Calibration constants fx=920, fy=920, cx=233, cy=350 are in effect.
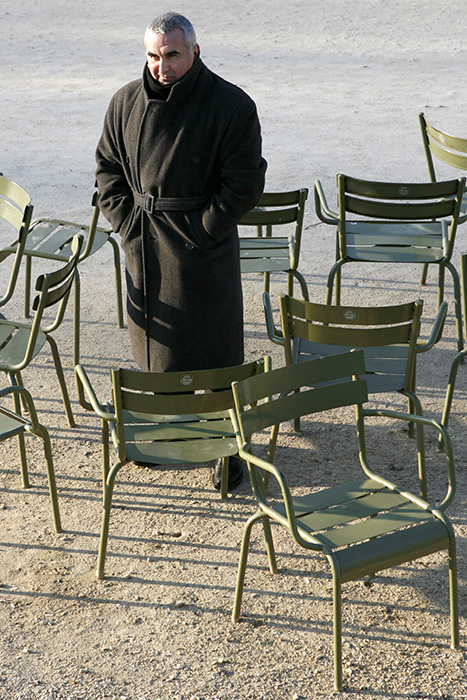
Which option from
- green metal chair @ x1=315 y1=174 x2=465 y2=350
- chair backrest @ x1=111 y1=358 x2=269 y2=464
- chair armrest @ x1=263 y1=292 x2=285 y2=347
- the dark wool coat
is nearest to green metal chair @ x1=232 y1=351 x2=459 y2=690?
chair backrest @ x1=111 y1=358 x2=269 y2=464

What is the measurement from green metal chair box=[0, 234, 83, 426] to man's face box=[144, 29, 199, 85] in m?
1.03

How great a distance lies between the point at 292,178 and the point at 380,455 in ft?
15.3

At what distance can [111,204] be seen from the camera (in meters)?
4.44

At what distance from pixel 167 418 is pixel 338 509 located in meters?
0.96

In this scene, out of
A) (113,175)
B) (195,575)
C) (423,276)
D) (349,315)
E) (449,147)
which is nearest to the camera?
(195,575)

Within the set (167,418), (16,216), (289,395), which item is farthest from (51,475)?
(16,216)

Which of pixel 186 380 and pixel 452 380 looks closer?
pixel 186 380

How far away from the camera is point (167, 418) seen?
4.19 metres

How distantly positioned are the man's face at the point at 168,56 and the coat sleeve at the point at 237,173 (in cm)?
30

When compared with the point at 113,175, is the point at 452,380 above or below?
below

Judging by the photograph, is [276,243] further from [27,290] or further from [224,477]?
[224,477]

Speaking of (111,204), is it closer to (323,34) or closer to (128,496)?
(128,496)

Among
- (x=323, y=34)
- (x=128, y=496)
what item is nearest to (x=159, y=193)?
(x=128, y=496)

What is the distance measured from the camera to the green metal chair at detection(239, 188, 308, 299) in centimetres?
567
